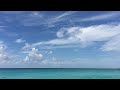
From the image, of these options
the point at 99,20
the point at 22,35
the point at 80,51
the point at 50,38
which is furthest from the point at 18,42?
the point at 99,20

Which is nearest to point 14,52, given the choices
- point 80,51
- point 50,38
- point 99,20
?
point 50,38
